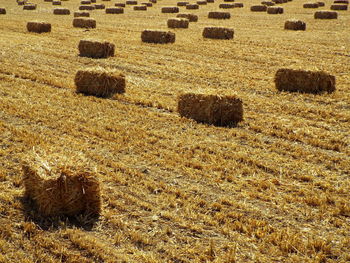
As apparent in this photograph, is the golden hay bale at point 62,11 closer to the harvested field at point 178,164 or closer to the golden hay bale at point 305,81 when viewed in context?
the harvested field at point 178,164

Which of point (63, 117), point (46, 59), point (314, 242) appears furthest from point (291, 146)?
point (46, 59)

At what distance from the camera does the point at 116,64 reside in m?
18.8

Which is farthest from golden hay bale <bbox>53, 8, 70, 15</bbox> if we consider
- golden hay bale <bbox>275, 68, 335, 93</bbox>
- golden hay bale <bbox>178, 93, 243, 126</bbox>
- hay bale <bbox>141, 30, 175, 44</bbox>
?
golden hay bale <bbox>178, 93, 243, 126</bbox>

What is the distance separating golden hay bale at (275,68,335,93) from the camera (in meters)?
14.5

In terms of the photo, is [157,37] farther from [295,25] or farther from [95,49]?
[295,25]

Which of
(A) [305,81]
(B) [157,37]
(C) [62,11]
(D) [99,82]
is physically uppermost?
(C) [62,11]

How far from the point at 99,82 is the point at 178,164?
19.4 ft

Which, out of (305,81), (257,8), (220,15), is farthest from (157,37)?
(257,8)

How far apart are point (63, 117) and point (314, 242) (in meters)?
7.75

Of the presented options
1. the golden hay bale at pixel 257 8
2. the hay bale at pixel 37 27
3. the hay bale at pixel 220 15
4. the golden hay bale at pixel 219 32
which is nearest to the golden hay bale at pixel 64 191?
the golden hay bale at pixel 219 32

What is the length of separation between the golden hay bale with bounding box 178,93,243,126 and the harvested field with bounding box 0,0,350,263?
0.71ft

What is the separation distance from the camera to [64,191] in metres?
6.80

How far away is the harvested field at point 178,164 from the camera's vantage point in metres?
6.37

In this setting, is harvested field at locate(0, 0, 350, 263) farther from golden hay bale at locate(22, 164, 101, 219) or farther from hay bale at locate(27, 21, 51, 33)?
hay bale at locate(27, 21, 51, 33)
